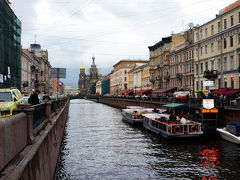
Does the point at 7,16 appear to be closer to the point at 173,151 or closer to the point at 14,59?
the point at 14,59

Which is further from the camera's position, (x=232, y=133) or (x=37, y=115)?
(x=232, y=133)

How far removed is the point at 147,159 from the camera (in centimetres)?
1853

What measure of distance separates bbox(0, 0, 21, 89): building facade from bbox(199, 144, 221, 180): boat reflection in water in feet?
104

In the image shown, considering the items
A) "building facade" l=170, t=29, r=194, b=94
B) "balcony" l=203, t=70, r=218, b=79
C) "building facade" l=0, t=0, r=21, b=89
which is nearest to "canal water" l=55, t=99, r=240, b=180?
"balcony" l=203, t=70, r=218, b=79

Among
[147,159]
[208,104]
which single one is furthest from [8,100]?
[208,104]

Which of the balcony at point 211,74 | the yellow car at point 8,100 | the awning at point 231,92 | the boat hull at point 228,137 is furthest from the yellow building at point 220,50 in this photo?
the yellow car at point 8,100

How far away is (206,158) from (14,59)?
146ft

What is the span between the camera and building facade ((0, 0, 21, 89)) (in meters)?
44.4

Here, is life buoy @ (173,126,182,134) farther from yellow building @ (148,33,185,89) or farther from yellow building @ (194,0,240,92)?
yellow building @ (148,33,185,89)

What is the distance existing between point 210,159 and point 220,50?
32.5 m

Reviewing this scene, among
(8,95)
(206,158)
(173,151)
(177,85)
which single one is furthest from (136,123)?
(177,85)

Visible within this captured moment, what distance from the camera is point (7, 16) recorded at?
47.9 m

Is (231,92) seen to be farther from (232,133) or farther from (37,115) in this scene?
(37,115)

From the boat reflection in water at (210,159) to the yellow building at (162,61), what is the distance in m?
52.5
